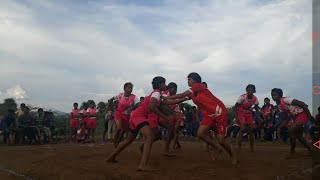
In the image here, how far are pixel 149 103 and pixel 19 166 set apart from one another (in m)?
3.11

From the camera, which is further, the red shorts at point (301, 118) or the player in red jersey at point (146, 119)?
the red shorts at point (301, 118)

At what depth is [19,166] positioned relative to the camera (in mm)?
8477

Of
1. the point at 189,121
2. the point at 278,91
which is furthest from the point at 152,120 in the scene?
the point at 189,121

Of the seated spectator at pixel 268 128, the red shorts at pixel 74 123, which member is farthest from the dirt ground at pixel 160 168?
the red shorts at pixel 74 123

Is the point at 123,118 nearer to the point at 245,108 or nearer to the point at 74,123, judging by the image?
the point at 245,108

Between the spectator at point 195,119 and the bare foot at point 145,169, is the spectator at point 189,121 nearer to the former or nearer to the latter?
the spectator at point 195,119

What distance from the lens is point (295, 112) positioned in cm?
987

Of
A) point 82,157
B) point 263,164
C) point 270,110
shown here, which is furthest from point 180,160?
point 270,110

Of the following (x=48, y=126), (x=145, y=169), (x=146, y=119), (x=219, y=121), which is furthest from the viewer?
(x=48, y=126)

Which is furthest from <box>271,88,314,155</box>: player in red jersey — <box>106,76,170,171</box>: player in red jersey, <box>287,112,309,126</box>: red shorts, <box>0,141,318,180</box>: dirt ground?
<box>106,76,170,171</box>: player in red jersey

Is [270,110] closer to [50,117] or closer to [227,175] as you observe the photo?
[50,117]

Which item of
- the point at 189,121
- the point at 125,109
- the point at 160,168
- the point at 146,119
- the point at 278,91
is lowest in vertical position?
the point at 160,168

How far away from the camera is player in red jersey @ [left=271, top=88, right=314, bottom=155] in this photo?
9.47 meters

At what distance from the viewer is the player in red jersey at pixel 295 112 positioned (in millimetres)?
9469
